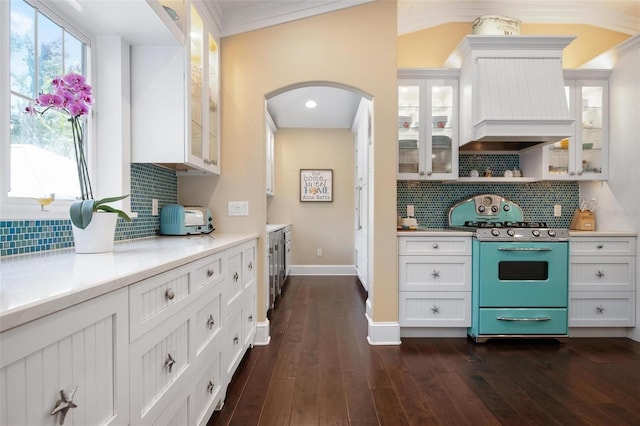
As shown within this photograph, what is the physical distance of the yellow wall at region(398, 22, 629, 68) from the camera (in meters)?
3.48

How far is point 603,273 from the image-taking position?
2895mm

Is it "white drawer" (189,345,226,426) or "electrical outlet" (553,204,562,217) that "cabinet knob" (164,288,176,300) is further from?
"electrical outlet" (553,204,562,217)

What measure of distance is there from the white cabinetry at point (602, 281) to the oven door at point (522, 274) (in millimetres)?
208

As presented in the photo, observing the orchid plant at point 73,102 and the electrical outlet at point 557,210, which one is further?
the electrical outlet at point 557,210

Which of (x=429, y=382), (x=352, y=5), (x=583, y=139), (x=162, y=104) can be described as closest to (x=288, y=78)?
(x=352, y=5)

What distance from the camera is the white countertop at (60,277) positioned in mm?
595

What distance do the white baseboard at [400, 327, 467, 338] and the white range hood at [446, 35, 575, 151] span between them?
5.47ft

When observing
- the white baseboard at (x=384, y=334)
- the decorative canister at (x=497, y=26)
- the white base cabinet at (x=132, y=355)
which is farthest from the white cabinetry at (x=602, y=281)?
the white base cabinet at (x=132, y=355)

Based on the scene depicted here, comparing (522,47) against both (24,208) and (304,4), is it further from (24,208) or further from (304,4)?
(24,208)

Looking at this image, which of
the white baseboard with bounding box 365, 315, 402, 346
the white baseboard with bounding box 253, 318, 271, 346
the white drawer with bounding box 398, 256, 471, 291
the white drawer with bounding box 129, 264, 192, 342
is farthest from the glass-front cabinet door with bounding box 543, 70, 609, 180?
the white drawer with bounding box 129, 264, 192, 342

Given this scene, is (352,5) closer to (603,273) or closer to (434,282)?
(434,282)

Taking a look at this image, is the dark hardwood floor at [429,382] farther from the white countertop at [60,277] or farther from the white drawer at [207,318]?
the white countertop at [60,277]

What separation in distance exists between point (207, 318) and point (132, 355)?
25.2 inches

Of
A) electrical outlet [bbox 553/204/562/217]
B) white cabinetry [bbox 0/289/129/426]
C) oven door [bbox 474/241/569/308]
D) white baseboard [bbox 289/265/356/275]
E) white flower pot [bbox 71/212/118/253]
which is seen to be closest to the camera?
white cabinetry [bbox 0/289/129/426]
